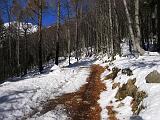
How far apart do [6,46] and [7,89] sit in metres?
56.9

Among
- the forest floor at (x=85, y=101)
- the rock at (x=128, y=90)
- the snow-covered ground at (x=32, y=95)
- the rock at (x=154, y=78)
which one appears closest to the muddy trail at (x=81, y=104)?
the forest floor at (x=85, y=101)

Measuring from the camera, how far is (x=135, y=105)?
1259 centimetres

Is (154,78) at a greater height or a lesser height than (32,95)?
greater

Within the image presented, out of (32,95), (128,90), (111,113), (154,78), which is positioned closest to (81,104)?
(128,90)

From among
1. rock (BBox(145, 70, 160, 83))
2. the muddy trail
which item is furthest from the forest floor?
rock (BBox(145, 70, 160, 83))

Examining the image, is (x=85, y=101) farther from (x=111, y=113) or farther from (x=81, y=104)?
(x=111, y=113)

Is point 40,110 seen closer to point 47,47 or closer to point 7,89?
point 7,89

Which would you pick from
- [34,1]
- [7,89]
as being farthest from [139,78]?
[34,1]

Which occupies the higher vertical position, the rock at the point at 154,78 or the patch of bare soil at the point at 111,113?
the rock at the point at 154,78

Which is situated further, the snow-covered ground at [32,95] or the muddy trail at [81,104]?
the snow-covered ground at [32,95]

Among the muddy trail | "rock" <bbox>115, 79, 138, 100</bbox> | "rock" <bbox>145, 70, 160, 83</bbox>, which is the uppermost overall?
"rock" <bbox>145, 70, 160, 83</bbox>

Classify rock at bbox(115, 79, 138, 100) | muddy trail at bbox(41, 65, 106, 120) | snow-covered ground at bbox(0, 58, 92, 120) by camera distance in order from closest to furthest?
muddy trail at bbox(41, 65, 106, 120)
snow-covered ground at bbox(0, 58, 92, 120)
rock at bbox(115, 79, 138, 100)

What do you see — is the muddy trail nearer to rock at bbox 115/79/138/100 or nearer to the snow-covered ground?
→ the snow-covered ground

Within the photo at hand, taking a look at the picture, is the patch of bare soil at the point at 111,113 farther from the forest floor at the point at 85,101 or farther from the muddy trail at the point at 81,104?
the muddy trail at the point at 81,104
